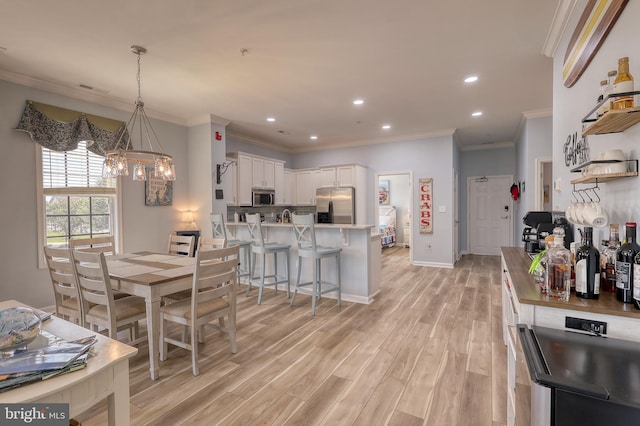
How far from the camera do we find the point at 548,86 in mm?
3965

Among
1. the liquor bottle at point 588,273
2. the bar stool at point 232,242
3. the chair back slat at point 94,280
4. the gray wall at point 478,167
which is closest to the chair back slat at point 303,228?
the bar stool at point 232,242

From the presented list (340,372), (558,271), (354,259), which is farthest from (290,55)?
(340,372)

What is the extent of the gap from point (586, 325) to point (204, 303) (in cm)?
249

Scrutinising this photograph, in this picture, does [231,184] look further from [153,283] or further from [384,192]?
[384,192]

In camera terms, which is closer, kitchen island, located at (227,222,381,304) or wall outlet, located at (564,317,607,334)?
wall outlet, located at (564,317,607,334)

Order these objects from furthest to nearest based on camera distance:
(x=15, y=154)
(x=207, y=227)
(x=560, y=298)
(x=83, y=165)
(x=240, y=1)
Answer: (x=207, y=227)
(x=83, y=165)
(x=15, y=154)
(x=240, y=1)
(x=560, y=298)

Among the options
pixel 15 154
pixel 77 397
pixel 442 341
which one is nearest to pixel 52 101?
pixel 15 154

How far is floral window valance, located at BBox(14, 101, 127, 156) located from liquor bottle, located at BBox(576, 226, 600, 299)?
204 inches

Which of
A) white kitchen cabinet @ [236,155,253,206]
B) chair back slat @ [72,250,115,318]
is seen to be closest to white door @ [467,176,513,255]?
white kitchen cabinet @ [236,155,253,206]

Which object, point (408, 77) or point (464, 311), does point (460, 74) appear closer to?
point (408, 77)

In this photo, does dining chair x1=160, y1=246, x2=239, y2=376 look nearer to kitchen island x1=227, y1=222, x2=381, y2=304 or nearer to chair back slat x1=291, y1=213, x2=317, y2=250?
chair back slat x1=291, y1=213, x2=317, y2=250

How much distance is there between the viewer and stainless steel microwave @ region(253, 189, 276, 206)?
6.38 metres

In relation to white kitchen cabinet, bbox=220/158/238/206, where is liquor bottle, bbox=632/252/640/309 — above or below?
below

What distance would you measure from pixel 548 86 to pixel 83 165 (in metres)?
6.31
